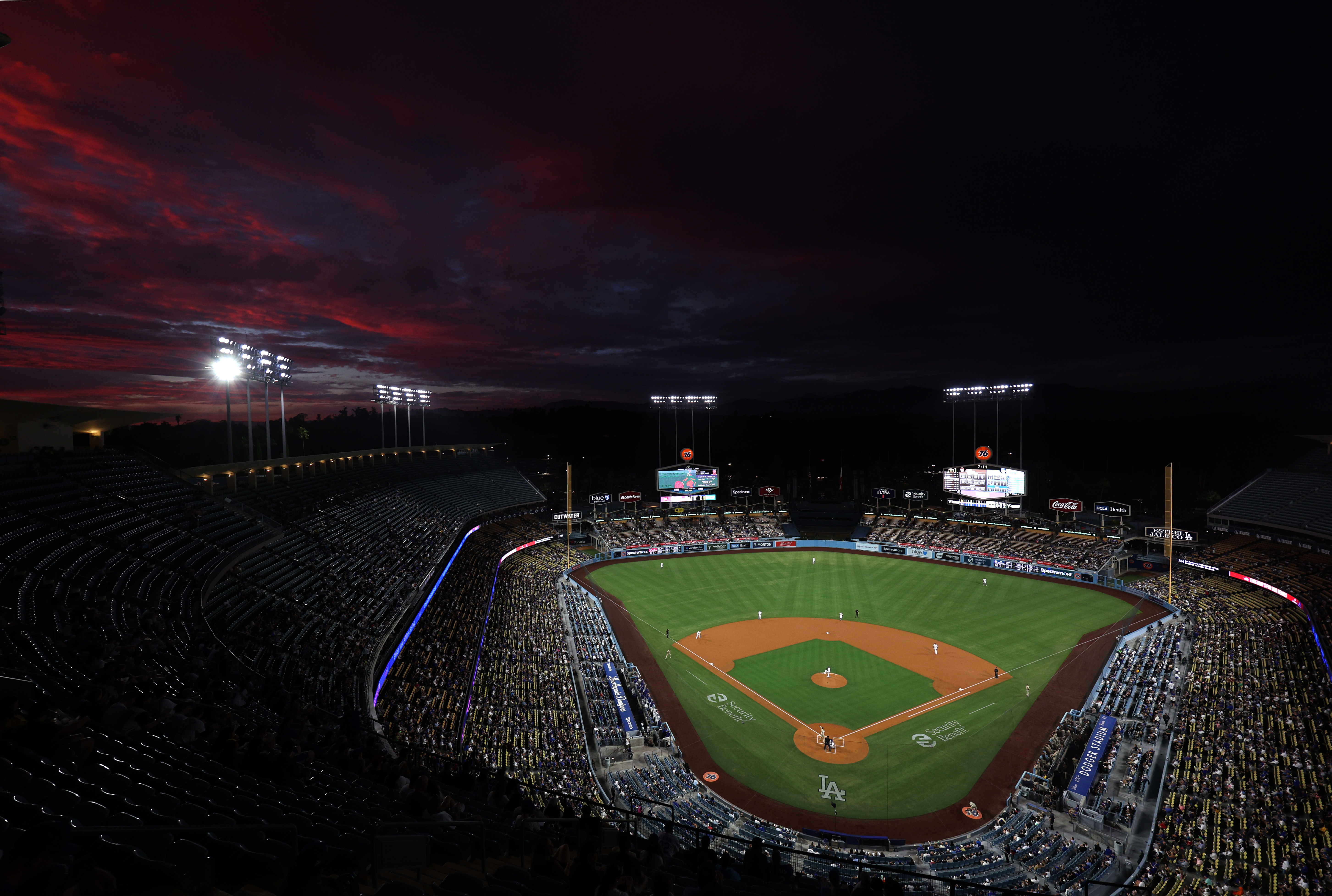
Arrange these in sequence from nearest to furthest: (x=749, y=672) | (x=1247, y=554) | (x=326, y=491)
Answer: (x=749, y=672) < (x=326, y=491) < (x=1247, y=554)

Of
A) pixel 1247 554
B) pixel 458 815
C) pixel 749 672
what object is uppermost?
pixel 458 815

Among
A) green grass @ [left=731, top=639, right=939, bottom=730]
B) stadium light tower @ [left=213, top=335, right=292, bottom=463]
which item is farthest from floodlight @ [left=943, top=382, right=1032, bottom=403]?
stadium light tower @ [left=213, top=335, right=292, bottom=463]

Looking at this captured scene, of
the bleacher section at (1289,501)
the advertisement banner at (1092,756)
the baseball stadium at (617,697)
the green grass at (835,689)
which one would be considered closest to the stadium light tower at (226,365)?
the baseball stadium at (617,697)

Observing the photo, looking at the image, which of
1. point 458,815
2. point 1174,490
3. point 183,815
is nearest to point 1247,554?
point 1174,490

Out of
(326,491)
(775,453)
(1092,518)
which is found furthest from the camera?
(775,453)

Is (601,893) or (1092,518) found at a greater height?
(601,893)

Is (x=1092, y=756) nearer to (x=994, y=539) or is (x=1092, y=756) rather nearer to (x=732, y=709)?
(x=732, y=709)

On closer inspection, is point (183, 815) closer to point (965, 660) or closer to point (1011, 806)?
point (1011, 806)

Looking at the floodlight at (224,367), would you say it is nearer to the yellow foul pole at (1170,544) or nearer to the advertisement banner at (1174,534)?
the yellow foul pole at (1170,544)
